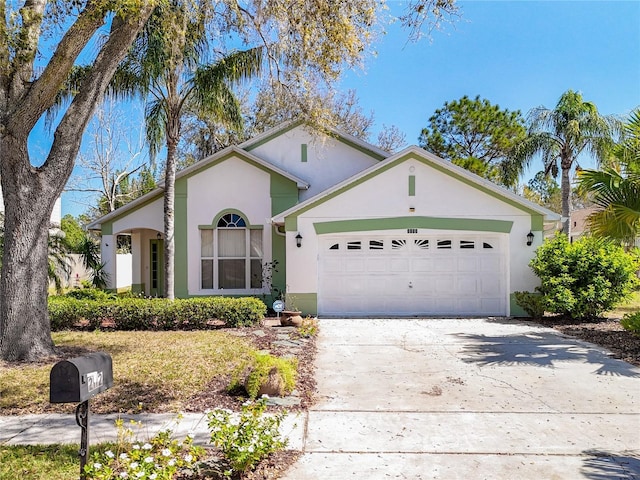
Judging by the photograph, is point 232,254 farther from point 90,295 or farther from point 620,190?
point 620,190

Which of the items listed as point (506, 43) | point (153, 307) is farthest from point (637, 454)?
point (506, 43)

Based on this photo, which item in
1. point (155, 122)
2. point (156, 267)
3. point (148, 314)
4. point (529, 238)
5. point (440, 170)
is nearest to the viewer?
point (148, 314)

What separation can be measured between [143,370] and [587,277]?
11.1 metres

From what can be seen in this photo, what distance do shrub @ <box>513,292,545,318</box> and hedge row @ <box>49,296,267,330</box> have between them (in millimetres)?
7559

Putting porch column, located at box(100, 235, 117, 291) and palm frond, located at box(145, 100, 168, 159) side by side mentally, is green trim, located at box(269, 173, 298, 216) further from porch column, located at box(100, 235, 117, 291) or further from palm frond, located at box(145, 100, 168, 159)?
porch column, located at box(100, 235, 117, 291)

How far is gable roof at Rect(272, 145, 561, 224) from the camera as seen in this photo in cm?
1302

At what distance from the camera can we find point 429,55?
426 inches

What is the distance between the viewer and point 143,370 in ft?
24.1

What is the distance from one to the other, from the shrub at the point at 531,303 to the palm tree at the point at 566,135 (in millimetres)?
8623

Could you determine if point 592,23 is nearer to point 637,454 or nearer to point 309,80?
point 309,80

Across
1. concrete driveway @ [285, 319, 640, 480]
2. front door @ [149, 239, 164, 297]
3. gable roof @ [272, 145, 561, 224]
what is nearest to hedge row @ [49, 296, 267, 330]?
concrete driveway @ [285, 319, 640, 480]

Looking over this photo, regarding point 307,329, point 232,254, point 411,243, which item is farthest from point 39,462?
point 232,254

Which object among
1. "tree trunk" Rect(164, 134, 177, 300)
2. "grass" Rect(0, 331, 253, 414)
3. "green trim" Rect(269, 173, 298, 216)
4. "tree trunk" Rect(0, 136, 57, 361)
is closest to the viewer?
"grass" Rect(0, 331, 253, 414)

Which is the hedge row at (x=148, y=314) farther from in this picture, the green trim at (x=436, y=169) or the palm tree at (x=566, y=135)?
the palm tree at (x=566, y=135)
